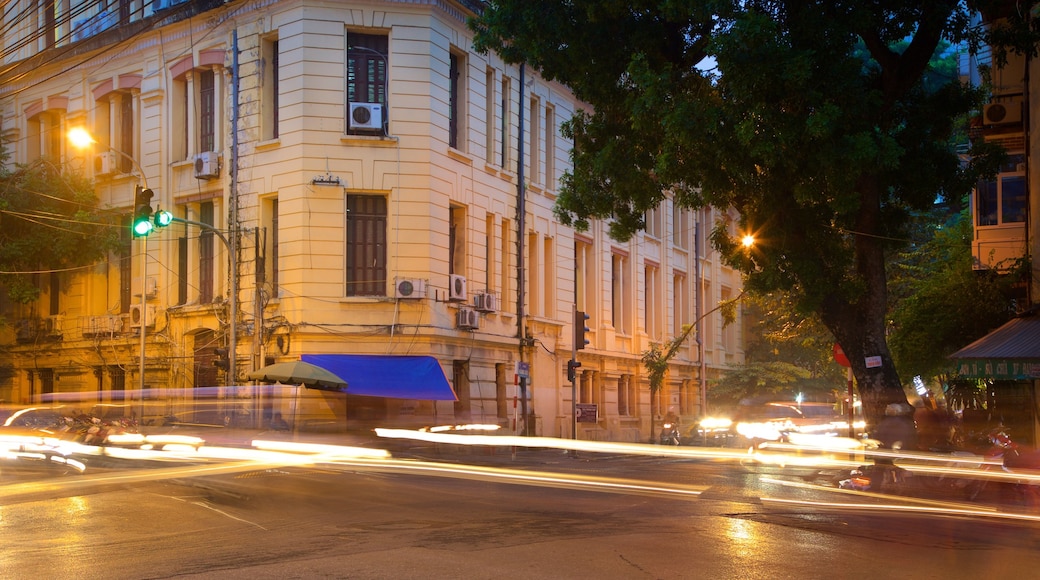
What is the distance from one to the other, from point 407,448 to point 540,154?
48.2 feet

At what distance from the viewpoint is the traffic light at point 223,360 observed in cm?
2773

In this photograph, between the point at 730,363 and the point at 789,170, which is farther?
the point at 730,363

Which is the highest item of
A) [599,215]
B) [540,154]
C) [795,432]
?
[540,154]

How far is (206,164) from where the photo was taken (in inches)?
1133

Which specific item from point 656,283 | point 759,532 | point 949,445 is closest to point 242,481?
point 759,532

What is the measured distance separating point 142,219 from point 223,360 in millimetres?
8288

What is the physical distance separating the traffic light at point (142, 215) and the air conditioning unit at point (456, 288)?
9716mm

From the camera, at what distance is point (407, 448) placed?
23234 millimetres

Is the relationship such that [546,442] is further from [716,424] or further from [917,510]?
[716,424]

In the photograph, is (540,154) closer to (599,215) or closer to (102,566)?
(599,215)

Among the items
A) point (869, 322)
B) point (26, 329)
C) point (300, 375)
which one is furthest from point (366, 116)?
point (26, 329)

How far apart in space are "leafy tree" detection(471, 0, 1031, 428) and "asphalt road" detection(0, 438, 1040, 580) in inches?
162

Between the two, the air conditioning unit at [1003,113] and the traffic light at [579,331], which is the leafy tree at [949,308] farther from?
the traffic light at [579,331]

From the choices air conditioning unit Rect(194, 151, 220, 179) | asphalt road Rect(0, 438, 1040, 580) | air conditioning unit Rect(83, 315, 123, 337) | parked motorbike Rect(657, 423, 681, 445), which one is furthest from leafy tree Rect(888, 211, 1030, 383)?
air conditioning unit Rect(83, 315, 123, 337)
